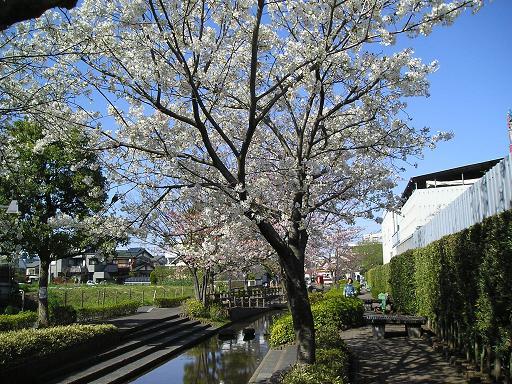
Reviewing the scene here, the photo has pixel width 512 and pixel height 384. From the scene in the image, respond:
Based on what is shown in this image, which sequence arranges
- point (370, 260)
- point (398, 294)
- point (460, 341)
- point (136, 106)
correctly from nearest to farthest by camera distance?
1. point (136, 106)
2. point (460, 341)
3. point (398, 294)
4. point (370, 260)

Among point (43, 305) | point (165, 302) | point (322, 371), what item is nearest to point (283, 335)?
point (322, 371)

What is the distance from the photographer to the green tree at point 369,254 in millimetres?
84125

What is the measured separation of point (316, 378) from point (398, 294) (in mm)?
16064

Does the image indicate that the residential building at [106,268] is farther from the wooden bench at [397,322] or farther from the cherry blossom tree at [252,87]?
the cherry blossom tree at [252,87]

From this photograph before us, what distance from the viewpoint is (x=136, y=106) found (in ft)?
25.9

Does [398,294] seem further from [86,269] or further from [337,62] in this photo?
[86,269]

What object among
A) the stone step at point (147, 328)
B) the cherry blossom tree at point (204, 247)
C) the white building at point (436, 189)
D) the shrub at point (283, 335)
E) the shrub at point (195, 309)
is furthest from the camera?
the white building at point (436, 189)

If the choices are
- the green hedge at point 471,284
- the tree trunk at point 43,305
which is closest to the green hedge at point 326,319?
the green hedge at point 471,284

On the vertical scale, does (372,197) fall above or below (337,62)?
below

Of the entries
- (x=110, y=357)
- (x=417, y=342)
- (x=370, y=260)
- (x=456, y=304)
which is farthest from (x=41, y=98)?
(x=370, y=260)

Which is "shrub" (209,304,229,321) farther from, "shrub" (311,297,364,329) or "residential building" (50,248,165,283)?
"residential building" (50,248,165,283)

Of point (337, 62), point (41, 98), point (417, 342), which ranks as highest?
point (337, 62)

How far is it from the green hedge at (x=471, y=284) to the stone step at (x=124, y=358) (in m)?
8.42

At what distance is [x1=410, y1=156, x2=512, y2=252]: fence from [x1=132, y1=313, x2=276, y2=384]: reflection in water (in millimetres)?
6295
